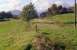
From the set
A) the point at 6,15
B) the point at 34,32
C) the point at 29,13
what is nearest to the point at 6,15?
the point at 6,15

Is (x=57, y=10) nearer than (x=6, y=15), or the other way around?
(x=57, y=10)

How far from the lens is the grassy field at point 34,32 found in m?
3.59

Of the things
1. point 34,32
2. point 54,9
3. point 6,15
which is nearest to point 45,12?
point 54,9

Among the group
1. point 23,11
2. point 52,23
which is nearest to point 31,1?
point 23,11

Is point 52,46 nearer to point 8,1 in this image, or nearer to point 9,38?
point 9,38

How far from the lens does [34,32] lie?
368 centimetres

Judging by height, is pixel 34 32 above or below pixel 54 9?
below

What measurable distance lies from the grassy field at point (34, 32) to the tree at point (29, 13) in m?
0.08

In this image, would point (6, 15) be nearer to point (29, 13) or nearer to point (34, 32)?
point (29, 13)

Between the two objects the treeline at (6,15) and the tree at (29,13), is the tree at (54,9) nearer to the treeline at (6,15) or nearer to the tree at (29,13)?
the tree at (29,13)

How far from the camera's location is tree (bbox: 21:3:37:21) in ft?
12.0

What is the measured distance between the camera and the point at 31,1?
12.1 ft

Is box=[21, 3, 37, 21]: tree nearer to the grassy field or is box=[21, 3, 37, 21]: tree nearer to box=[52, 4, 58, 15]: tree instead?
the grassy field

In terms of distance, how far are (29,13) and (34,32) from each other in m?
0.28
